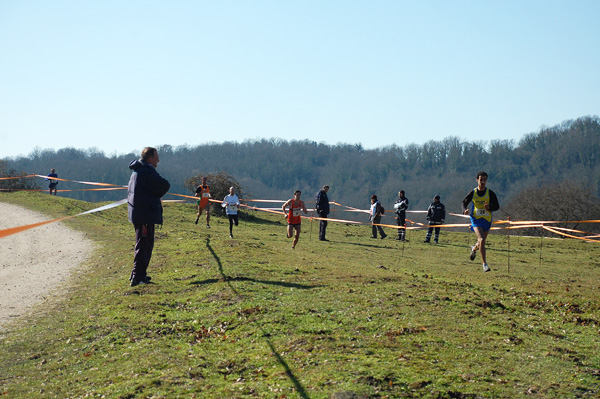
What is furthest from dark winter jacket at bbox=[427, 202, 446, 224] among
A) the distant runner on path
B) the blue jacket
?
the blue jacket

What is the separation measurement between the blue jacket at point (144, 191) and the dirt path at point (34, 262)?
2527mm

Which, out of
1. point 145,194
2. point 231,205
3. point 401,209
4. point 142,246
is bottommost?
point 142,246

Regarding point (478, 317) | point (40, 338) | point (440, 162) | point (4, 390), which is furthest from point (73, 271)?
point (440, 162)

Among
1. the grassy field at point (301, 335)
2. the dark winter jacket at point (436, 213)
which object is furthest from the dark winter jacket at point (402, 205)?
the grassy field at point (301, 335)

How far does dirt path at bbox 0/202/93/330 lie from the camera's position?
11398mm

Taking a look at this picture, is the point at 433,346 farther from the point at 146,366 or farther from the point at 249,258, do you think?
the point at 249,258

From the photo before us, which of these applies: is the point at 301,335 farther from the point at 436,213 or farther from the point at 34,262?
the point at 436,213

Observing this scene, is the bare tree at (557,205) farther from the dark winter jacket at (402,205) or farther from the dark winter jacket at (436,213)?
the dark winter jacket at (402,205)

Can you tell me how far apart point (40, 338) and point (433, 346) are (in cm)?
547

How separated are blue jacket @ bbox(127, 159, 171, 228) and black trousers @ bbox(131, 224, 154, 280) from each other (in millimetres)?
261

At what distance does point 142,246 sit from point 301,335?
4.46 m

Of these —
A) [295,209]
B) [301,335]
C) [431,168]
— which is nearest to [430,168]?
[431,168]

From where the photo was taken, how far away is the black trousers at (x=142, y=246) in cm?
1109

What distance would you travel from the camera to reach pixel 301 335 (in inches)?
311
